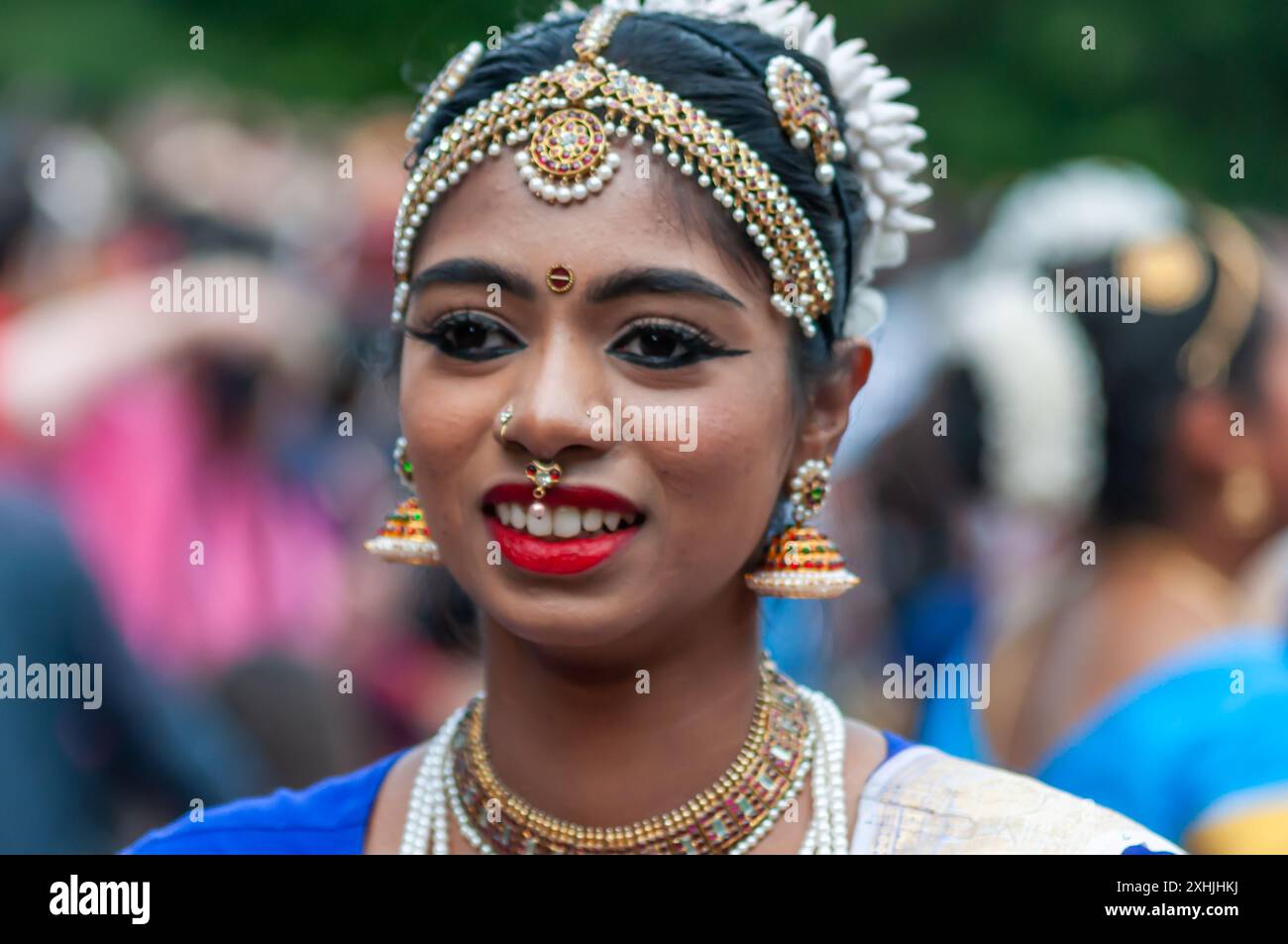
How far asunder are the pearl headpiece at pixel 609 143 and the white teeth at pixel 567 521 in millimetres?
474

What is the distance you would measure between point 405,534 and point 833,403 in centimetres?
77

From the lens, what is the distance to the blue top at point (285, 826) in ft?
10.1

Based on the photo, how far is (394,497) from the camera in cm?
386

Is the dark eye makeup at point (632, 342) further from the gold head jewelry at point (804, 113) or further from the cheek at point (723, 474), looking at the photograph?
the gold head jewelry at point (804, 113)

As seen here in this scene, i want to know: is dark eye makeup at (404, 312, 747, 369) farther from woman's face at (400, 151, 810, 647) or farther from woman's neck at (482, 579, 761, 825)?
woman's neck at (482, 579, 761, 825)

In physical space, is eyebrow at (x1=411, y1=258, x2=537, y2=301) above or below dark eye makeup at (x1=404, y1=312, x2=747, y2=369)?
above

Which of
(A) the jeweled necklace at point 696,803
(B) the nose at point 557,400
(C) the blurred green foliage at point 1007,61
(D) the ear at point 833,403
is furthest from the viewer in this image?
(C) the blurred green foliage at point 1007,61

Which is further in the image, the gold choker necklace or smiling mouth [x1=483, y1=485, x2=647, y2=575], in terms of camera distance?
the gold choker necklace

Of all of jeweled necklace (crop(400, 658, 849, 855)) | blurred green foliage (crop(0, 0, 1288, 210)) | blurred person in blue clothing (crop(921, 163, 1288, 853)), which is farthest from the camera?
blurred green foliage (crop(0, 0, 1288, 210))

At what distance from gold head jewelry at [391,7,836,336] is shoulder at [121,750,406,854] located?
3.40ft

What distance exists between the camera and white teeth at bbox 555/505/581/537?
2699mm

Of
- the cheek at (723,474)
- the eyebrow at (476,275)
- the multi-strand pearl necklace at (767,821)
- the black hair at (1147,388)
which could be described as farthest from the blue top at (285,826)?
the black hair at (1147,388)

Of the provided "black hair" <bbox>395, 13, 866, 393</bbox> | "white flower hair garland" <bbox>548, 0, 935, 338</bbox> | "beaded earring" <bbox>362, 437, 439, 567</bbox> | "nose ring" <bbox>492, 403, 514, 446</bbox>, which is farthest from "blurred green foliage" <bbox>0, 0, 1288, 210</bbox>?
"nose ring" <bbox>492, 403, 514, 446</bbox>

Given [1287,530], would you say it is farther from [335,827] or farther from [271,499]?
[271,499]
